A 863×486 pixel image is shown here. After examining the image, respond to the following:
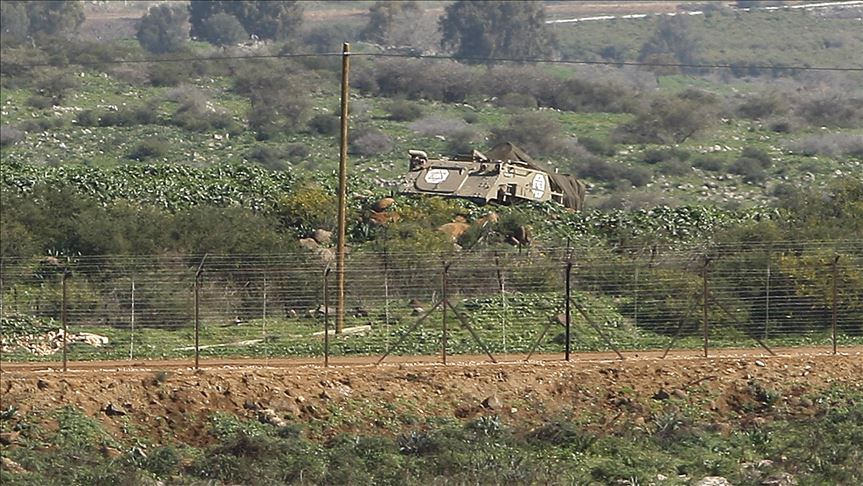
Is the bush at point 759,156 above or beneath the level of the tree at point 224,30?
above

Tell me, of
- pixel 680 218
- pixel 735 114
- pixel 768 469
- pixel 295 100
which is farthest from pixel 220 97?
pixel 768 469

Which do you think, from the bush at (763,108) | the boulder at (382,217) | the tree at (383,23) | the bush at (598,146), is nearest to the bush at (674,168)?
the bush at (598,146)

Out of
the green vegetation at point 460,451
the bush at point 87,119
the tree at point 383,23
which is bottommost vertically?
the tree at point 383,23

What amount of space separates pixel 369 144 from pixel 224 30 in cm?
6068

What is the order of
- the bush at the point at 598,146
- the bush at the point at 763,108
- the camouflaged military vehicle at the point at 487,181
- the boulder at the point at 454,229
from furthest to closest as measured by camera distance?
the bush at the point at 763,108 < the bush at the point at 598,146 < the camouflaged military vehicle at the point at 487,181 < the boulder at the point at 454,229

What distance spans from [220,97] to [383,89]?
27.2ft

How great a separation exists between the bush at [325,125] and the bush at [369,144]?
11.9 feet

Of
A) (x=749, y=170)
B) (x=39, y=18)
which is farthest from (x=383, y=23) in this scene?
(x=749, y=170)

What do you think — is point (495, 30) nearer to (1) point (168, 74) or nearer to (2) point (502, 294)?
(1) point (168, 74)

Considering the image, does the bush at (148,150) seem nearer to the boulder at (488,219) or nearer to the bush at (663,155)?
the bush at (663,155)

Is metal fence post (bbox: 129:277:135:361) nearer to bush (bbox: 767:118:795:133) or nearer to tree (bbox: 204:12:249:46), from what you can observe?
bush (bbox: 767:118:795:133)

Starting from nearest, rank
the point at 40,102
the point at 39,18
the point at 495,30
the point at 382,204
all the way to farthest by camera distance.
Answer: the point at 382,204
the point at 40,102
the point at 495,30
the point at 39,18

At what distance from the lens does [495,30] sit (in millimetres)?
128875

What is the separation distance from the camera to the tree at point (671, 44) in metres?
128
